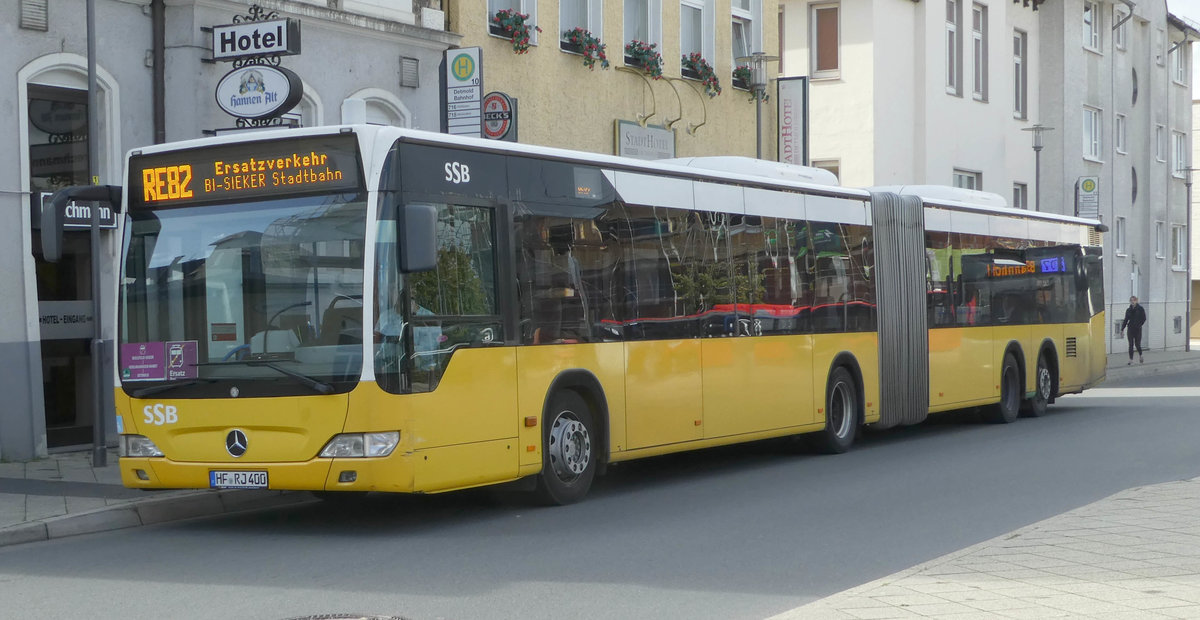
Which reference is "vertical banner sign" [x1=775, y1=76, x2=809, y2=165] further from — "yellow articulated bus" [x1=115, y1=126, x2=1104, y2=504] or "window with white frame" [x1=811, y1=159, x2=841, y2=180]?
"yellow articulated bus" [x1=115, y1=126, x2=1104, y2=504]

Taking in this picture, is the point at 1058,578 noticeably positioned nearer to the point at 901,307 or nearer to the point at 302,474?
the point at 302,474

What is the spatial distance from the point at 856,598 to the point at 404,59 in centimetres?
1418

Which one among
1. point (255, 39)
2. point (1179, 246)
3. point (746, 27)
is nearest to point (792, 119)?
point (746, 27)

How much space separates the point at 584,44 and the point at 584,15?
2.73 ft

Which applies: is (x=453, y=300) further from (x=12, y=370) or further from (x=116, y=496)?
(x=12, y=370)

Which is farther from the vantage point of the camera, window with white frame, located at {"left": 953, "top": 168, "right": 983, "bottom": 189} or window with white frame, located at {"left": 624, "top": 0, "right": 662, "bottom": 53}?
window with white frame, located at {"left": 953, "top": 168, "right": 983, "bottom": 189}

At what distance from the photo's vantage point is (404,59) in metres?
20.1

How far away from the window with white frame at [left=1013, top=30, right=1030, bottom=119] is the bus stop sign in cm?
2622

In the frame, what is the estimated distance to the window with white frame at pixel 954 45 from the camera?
3853cm

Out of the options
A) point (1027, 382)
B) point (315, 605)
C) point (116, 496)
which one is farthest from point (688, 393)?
point (1027, 382)

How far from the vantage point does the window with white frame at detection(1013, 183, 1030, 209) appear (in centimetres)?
4253

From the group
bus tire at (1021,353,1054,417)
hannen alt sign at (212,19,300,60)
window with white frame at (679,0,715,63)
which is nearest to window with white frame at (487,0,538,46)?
window with white frame at (679,0,715,63)

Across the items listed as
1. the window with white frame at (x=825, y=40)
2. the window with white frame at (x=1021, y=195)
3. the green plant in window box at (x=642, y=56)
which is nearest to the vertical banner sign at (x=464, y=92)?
the green plant in window box at (x=642, y=56)

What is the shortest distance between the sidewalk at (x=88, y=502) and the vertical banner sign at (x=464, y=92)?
6.34 m
